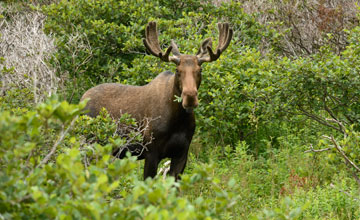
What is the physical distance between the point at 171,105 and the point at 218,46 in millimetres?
1032

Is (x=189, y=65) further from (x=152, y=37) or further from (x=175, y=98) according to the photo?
(x=152, y=37)

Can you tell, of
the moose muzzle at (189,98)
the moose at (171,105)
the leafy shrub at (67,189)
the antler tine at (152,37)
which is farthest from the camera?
the antler tine at (152,37)

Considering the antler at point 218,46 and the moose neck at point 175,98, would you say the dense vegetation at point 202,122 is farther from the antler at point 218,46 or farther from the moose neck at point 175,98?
the antler at point 218,46

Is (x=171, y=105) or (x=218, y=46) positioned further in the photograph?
(x=218, y=46)

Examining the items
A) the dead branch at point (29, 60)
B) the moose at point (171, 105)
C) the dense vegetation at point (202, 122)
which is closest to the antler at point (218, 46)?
the moose at point (171, 105)

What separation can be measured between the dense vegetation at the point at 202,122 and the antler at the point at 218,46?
1.23 m

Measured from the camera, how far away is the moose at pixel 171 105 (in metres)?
6.44

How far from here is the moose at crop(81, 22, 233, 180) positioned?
644 centimetres

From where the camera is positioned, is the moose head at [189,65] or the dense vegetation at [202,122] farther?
the moose head at [189,65]

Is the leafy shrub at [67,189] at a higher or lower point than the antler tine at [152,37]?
higher

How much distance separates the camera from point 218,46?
7.20 meters

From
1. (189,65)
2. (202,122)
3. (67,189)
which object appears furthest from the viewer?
(202,122)

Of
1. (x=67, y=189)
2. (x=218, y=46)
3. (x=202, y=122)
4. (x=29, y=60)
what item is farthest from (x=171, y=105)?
(x=67, y=189)

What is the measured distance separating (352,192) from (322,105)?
84.0 inches
